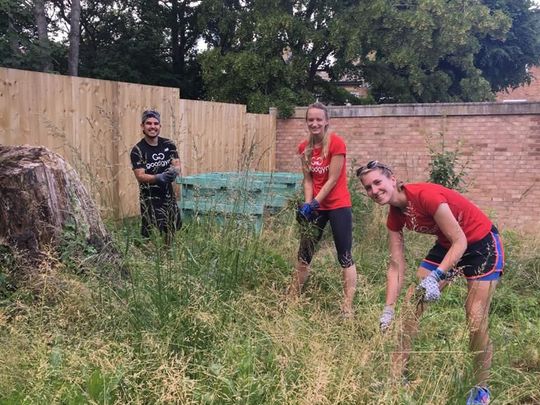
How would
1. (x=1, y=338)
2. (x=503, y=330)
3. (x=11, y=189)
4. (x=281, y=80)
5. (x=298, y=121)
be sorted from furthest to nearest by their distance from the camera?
1. (x=281, y=80)
2. (x=298, y=121)
3. (x=11, y=189)
4. (x=503, y=330)
5. (x=1, y=338)

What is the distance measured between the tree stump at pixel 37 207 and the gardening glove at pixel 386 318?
1.94 meters

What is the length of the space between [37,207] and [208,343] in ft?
6.14

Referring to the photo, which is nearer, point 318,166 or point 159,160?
point 318,166

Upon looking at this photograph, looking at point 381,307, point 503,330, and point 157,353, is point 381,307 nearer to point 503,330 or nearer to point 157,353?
point 503,330

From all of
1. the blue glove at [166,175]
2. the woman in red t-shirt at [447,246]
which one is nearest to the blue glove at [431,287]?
the woman in red t-shirt at [447,246]

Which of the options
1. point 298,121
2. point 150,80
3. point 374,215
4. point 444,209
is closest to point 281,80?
point 298,121

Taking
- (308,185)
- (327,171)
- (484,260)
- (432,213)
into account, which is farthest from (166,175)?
(484,260)

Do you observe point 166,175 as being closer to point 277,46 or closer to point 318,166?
point 318,166

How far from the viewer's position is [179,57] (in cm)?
1722

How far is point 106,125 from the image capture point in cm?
643

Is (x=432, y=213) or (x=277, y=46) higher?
(x=277, y=46)

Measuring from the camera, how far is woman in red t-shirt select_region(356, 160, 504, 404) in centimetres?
243

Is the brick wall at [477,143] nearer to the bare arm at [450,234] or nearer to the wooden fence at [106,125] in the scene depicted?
the wooden fence at [106,125]

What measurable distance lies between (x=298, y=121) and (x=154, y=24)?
8.63 metres
